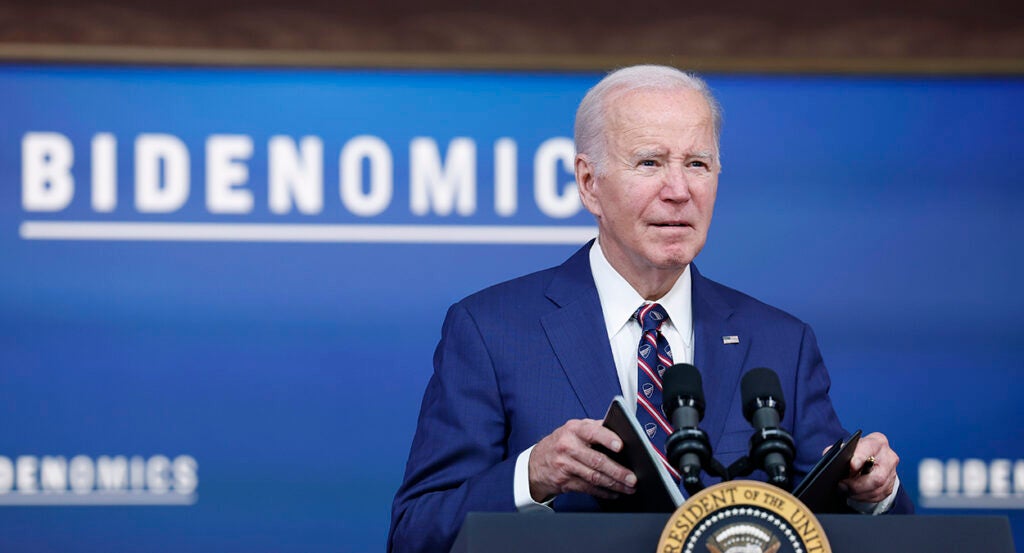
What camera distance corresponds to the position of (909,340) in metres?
3.77

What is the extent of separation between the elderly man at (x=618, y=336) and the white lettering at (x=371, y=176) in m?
1.22

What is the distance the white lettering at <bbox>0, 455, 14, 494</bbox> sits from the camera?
3543 mm

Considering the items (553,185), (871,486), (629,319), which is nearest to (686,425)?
(871,486)

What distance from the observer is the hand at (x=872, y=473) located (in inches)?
77.6

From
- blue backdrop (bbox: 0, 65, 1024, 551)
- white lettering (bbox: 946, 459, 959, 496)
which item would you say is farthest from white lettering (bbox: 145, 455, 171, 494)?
white lettering (bbox: 946, 459, 959, 496)

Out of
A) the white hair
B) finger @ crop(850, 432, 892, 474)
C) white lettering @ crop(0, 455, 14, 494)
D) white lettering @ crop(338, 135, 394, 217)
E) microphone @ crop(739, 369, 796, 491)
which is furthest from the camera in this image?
white lettering @ crop(338, 135, 394, 217)

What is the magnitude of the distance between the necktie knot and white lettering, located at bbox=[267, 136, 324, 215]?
4.75ft

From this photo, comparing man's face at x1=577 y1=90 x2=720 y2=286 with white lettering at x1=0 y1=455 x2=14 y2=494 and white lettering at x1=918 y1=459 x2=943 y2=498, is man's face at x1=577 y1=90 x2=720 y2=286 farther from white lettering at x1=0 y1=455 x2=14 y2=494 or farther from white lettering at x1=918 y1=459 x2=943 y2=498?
white lettering at x1=0 y1=455 x2=14 y2=494

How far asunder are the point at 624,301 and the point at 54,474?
1822 millimetres

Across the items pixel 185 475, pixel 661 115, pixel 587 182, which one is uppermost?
pixel 661 115

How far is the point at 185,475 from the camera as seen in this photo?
359 cm

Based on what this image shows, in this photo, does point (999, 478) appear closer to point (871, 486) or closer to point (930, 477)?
point (930, 477)

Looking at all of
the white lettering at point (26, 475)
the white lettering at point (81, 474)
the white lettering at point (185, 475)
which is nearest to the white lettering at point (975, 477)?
the white lettering at point (185, 475)

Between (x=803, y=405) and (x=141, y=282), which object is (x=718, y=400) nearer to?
(x=803, y=405)
